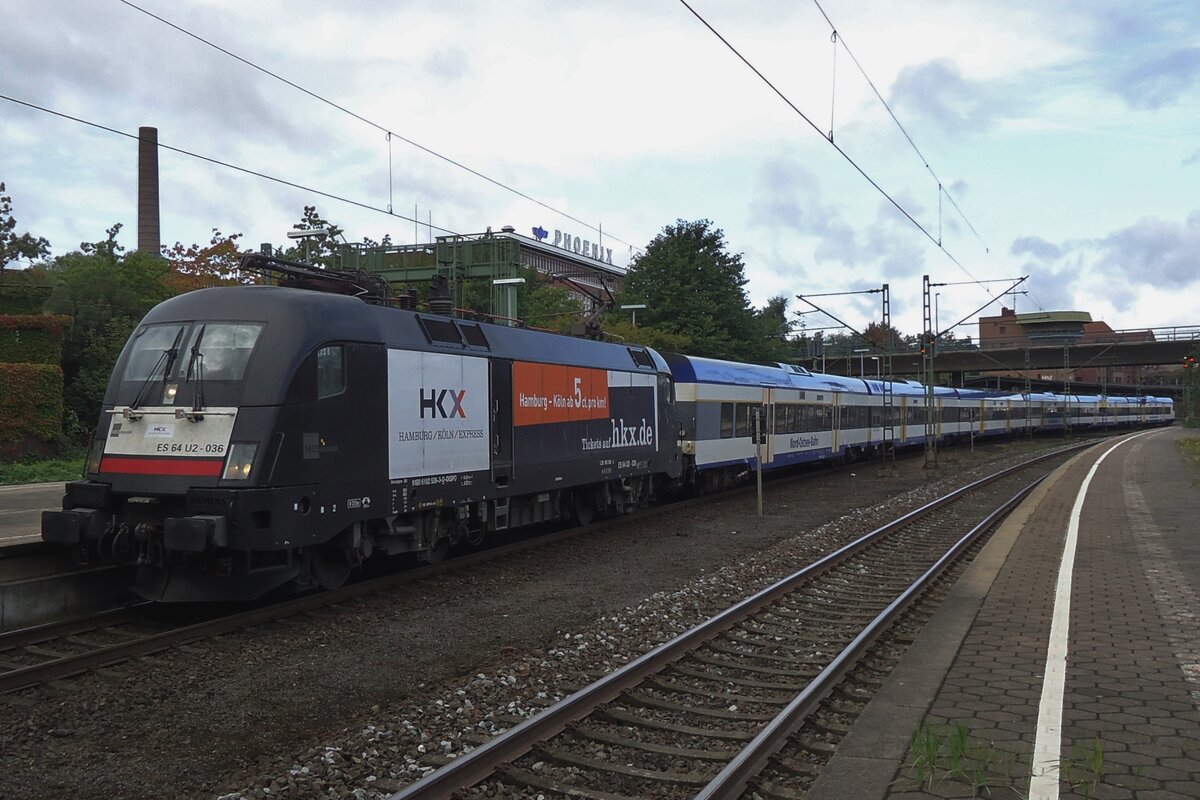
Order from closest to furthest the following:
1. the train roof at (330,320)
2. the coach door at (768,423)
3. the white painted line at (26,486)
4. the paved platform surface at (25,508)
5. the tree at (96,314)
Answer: the train roof at (330,320) < the paved platform surface at (25,508) < the white painted line at (26,486) < the coach door at (768,423) < the tree at (96,314)

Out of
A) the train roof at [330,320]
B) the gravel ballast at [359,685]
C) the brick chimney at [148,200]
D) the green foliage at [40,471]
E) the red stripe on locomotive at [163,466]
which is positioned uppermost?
the brick chimney at [148,200]

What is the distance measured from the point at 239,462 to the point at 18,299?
3070 cm

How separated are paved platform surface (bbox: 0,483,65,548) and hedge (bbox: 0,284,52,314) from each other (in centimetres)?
1152

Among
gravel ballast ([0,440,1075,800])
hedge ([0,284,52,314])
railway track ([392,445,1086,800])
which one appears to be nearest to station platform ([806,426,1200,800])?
railway track ([392,445,1086,800])

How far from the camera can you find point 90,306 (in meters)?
34.5

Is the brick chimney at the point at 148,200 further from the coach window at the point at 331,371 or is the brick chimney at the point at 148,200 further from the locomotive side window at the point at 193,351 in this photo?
the coach window at the point at 331,371

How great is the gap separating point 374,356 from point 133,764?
5.19 meters

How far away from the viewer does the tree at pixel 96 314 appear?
3269 centimetres

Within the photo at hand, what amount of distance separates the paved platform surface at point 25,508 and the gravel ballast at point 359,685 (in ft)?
13.8

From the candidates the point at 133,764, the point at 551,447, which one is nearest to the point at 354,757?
the point at 133,764

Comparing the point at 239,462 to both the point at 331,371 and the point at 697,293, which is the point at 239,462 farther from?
the point at 697,293

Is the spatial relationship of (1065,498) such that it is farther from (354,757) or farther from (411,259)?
(411,259)

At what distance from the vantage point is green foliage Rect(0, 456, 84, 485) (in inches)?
1011

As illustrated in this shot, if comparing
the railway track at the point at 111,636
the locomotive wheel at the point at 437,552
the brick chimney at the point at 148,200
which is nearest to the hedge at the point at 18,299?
the brick chimney at the point at 148,200
